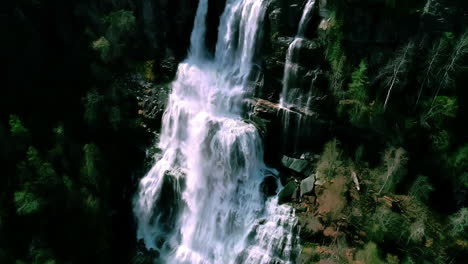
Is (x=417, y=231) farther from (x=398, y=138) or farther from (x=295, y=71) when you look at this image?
(x=295, y=71)

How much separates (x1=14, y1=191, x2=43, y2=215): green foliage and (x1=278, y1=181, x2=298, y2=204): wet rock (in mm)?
11037

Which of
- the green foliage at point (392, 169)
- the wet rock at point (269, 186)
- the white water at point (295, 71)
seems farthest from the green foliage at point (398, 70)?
the wet rock at point (269, 186)

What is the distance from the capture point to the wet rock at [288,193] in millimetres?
16547

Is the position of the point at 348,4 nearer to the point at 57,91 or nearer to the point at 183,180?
the point at 183,180

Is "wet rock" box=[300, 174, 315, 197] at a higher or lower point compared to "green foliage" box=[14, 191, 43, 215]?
higher

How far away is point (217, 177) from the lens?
18.1 metres

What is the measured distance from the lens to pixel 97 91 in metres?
19.3

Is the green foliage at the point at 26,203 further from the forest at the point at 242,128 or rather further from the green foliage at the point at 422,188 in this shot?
the green foliage at the point at 422,188

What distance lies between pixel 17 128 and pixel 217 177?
9853 mm

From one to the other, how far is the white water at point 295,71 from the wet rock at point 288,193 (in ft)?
13.6

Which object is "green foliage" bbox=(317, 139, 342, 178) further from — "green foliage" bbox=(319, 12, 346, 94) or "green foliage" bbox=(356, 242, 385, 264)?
"green foliage" bbox=(356, 242, 385, 264)

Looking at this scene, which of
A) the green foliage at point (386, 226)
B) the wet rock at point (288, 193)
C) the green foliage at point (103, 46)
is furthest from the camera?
the green foliage at point (103, 46)

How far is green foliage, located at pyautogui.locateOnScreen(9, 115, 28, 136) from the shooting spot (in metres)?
15.8

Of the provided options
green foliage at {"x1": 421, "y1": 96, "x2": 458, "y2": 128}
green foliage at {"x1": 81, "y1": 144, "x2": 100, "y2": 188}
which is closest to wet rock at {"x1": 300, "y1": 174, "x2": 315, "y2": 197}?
green foliage at {"x1": 421, "y1": 96, "x2": 458, "y2": 128}
